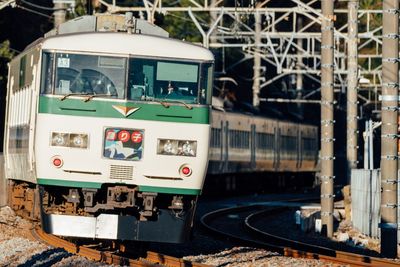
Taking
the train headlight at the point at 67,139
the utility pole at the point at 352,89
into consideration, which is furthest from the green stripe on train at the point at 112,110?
the utility pole at the point at 352,89

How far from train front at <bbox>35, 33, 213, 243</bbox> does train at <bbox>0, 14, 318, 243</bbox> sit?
13 millimetres

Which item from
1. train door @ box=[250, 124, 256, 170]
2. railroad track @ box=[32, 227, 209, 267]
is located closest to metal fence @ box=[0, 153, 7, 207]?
railroad track @ box=[32, 227, 209, 267]

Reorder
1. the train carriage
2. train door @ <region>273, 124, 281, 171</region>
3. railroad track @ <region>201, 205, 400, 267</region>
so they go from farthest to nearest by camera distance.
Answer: train door @ <region>273, 124, 281, 171</region> < the train carriage < railroad track @ <region>201, 205, 400, 267</region>

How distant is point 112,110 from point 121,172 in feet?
2.61

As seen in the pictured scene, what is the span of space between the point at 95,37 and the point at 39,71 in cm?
85

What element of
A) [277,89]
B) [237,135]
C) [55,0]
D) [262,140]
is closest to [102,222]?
[55,0]

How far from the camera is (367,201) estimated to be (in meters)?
24.6

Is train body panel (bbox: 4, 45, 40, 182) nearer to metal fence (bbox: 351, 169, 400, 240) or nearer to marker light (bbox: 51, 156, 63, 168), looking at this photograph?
marker light (bbox: 51, 156, 63, 168)

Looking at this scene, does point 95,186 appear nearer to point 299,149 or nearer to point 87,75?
point 87,75

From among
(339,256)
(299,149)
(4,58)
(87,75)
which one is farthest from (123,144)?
(299,149)

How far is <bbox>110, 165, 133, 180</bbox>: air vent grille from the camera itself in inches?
617

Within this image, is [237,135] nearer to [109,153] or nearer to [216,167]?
[216,167]

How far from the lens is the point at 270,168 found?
44.0 m

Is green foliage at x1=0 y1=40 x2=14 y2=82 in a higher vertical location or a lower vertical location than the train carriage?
higher
